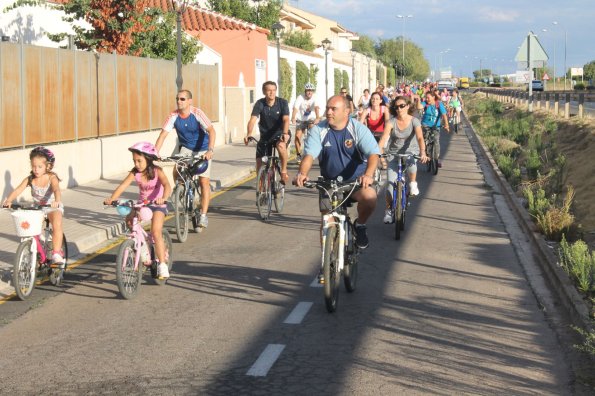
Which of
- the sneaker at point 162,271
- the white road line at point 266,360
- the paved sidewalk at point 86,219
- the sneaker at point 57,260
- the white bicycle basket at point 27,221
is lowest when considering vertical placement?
the white road line at point 266,360

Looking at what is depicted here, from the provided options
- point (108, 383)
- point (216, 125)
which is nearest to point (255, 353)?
point (108, 383)

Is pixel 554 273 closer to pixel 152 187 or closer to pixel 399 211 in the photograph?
pixel 399 211

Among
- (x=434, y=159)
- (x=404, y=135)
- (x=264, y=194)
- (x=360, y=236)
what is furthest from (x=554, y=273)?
(x=434, y=159)

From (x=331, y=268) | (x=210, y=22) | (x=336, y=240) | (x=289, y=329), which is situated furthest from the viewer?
(x=210, y=22)

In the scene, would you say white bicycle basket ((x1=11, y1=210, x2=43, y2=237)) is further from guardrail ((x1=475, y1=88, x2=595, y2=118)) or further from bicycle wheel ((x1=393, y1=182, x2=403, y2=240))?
guardrail ((x1=475, y1=88, x2=595, y2=118))

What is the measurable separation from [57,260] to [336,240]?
2811mm

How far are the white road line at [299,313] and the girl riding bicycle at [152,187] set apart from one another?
4.98 ft

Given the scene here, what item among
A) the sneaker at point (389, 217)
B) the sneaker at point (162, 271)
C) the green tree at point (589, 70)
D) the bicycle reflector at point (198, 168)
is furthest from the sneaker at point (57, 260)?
the green tree at point (589, 70)

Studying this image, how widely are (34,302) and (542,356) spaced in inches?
180

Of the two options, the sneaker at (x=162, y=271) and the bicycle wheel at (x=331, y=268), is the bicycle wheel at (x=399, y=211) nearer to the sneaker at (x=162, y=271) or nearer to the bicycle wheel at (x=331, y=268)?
the sneaker at (x=162, y=271)

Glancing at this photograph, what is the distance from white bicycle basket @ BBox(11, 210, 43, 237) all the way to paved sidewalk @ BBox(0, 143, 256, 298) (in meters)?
0.75

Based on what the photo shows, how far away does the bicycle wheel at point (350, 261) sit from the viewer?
889 cm

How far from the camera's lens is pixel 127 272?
29.5 ft

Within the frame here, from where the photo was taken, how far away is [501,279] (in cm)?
1014
